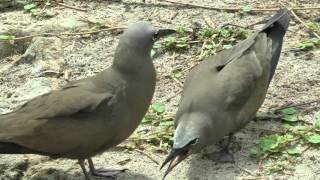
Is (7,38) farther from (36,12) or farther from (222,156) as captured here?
(222,156)

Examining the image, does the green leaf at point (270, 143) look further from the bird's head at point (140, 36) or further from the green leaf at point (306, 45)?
the green leaf at point (306, 45)

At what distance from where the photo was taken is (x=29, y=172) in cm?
492

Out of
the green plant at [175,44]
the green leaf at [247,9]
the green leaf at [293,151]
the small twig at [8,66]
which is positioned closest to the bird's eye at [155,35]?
the green leaf at [293,151]

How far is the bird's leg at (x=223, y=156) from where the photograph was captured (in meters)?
4.92

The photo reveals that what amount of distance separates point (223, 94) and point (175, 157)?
667 millimetres

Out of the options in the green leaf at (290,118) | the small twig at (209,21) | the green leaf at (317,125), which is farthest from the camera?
the small twig at (209,21)

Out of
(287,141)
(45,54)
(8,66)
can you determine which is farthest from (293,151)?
(8,66)

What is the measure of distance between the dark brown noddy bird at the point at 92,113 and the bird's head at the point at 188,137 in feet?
0.99

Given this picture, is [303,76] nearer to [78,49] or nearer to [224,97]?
[224,97]

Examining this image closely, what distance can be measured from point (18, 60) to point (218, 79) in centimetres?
210

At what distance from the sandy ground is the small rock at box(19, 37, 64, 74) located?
7 centimetres

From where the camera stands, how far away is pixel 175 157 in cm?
456

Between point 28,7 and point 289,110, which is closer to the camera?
point 289,110

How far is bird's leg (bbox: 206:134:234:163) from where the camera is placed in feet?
16.1
